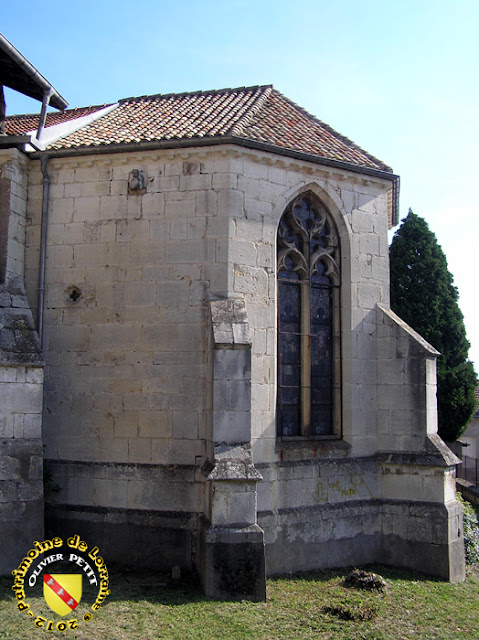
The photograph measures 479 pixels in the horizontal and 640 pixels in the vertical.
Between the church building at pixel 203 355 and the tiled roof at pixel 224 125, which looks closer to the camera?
the church building at pixel 203 355

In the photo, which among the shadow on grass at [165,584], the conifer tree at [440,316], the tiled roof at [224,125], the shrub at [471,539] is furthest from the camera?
the conifer tree at [440,316]

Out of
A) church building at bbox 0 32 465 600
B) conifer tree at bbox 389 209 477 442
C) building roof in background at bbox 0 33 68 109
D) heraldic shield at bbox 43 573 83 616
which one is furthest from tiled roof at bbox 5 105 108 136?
conifer tree at bbox 389 209 477 442

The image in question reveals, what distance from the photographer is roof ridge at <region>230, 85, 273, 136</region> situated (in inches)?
399

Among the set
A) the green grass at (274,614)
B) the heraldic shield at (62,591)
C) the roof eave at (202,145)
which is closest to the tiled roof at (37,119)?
the roof eave at (202,145)

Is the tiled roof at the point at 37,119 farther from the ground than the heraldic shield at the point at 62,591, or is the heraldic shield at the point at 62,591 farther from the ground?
the tiled roof at the point at 37,119

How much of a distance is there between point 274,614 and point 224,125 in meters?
7.66

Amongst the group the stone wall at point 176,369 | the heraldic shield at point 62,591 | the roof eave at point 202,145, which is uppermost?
the roof eave at point 202,145

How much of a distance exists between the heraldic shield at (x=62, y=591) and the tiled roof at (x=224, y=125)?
22.0 feet

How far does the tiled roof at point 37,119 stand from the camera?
12.8 metres

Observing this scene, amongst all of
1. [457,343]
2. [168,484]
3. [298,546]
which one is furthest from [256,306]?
[457,343]

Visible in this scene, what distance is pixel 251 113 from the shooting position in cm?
1139

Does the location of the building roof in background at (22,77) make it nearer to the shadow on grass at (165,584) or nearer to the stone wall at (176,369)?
the stone wall at (176,369)

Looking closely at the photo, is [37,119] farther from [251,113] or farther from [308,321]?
[308,321]

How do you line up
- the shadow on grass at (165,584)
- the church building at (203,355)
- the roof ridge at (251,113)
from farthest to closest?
the roof ridge at (251,113) → the church building at (203,355) → the shadow on grass at (165,584)
